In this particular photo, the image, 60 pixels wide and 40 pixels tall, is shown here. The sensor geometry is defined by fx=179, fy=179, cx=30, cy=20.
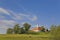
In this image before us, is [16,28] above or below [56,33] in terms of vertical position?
above

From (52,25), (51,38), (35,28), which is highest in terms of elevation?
(35,28)

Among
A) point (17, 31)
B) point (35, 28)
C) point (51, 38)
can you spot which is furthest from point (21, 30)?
point (51, 38)

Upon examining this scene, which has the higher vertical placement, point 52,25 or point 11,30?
point 11,30

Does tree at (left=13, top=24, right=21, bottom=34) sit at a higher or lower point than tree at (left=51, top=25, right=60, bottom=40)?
higher

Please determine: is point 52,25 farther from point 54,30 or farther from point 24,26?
point 24,26

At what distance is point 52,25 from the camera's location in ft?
85.3

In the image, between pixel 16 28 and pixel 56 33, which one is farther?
pixel 16 28

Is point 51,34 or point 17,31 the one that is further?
point 17,31

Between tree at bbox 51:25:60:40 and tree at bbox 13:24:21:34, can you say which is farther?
tree at bbox 13:24:21:34

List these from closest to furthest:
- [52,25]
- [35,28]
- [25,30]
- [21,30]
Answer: [52,25], [21,30], [25,30], [35,28]

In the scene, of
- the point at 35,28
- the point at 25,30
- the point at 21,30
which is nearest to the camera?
the point at 21,30

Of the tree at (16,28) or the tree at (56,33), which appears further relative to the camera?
the tree at (16,28)

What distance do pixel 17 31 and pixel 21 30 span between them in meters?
1.91

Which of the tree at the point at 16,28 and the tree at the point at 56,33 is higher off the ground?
the tree at the point at 16,28
